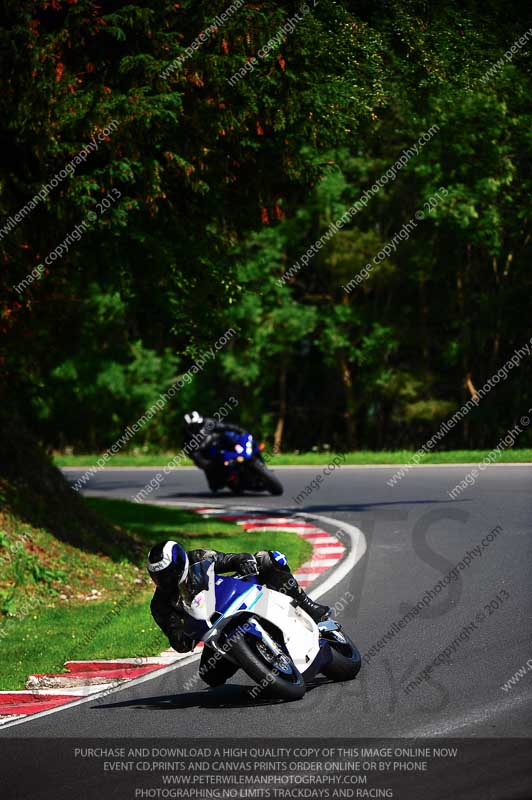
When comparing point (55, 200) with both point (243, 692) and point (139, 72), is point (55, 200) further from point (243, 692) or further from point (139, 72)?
point (243, 692)

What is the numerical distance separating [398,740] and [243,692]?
6.33ft

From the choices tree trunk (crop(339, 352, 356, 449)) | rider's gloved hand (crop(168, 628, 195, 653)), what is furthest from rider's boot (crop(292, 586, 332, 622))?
tree trunk (crop(339, 352, 356, 449))

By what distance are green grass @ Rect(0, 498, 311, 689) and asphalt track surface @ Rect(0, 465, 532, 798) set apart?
1.18 m

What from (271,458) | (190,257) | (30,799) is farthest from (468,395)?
(30,799)

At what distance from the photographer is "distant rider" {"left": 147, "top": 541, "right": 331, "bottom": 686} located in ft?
25.6

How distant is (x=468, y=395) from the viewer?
134 feet

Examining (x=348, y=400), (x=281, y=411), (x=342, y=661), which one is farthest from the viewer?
(x=281, y=411)

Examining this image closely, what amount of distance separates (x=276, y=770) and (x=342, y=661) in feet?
7.13

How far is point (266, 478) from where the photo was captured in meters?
22.0

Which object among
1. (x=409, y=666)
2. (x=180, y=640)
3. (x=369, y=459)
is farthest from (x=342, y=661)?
(x=369, y=459)

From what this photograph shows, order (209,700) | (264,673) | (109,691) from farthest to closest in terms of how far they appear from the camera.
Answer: (109,691)
(209,700)
(264,673)

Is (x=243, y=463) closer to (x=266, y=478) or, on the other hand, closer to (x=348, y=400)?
(x=266, y=478)

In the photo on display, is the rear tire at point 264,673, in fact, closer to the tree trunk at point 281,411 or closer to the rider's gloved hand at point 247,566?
the rider's gloved hand at point 247,566

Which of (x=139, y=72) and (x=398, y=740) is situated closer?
(x=398, y=740)
